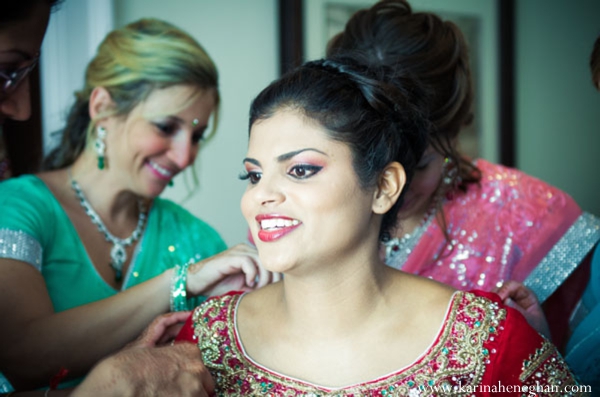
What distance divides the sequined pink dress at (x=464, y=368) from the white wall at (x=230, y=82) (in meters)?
1.12

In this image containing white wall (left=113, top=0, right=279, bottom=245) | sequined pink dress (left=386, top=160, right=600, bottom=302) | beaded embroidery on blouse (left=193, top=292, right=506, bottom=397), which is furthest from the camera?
white wall (left=113, top=0, right=279, bottom=245)

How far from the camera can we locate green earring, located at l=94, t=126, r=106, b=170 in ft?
6.50

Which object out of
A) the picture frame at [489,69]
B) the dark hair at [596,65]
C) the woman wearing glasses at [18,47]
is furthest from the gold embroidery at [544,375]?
the picture frame at [489,69]

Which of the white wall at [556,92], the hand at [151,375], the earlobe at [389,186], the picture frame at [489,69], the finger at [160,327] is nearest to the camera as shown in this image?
the hand at [151,375]

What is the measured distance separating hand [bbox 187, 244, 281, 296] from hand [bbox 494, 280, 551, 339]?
55cm

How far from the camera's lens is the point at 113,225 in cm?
200

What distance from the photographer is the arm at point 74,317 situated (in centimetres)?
157

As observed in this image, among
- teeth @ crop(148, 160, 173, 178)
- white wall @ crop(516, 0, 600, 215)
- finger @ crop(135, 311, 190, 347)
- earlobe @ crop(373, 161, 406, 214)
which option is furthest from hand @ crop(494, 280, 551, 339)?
white wall @ crop(516, 0, 600, 215)

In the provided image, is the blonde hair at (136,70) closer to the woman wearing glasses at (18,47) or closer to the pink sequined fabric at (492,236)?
the woman wearing glasses at (18,47)

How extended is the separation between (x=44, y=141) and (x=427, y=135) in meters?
1.27

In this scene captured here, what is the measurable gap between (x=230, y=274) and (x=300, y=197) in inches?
18.0

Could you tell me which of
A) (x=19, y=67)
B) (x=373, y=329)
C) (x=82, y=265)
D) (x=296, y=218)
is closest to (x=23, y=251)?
(x=82, y=265)

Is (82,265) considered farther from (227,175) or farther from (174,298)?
(227,175)

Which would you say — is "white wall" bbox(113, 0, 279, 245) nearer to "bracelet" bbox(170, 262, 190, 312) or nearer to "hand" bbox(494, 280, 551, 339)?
"bracelet" bbox(170, 262, 190, 312)
